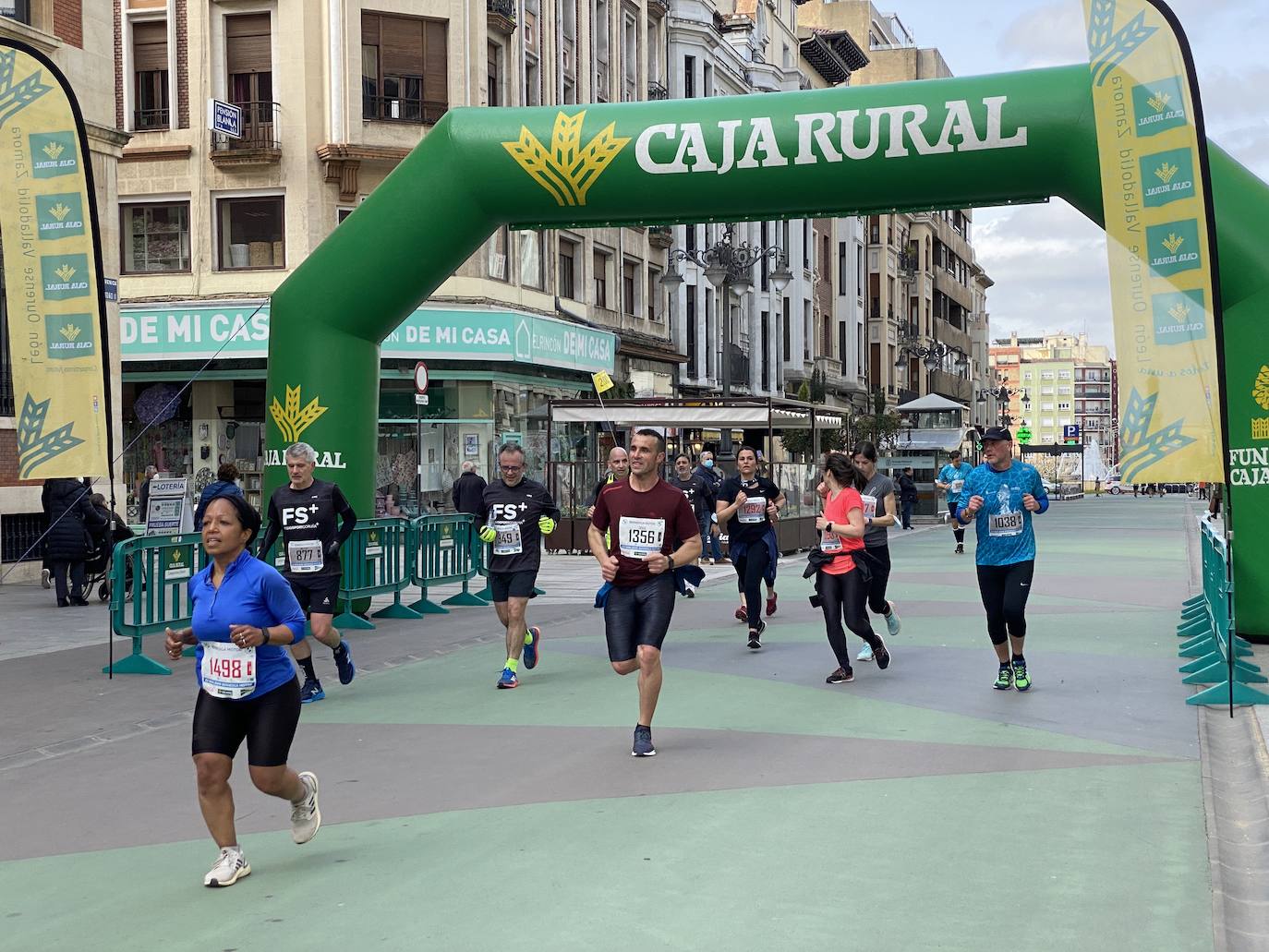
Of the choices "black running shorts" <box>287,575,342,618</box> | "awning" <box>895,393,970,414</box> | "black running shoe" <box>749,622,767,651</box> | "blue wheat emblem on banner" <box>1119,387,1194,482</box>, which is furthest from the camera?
"awning" <box>895,393,970,414</box>

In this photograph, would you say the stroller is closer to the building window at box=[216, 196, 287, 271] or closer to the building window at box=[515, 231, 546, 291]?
the building window at box=[216, 196, 287, 271]

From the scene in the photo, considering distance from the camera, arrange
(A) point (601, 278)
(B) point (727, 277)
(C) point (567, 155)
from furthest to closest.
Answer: (A) point (601, 278) < (B) point (727, 277) < (C) point (567, 155)

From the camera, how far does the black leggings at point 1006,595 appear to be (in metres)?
10.0

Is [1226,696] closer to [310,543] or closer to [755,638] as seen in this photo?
[755,638]

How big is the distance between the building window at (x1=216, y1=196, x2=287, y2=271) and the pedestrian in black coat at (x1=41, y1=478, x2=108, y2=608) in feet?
44.8

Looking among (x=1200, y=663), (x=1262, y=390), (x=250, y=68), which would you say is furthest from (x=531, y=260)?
(x=1200, y=663)

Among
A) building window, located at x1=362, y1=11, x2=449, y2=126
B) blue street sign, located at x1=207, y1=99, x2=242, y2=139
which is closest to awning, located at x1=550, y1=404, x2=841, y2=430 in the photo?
building window, located at x1=362, y1=11, x2=449, y2=126

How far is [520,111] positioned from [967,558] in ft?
47.9

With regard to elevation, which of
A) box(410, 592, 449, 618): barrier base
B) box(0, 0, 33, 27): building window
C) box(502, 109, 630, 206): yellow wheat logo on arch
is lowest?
box(410, 592, 449, 618): barrier base

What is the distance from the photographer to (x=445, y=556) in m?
17.4

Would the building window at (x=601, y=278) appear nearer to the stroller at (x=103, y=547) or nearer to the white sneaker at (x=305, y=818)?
the stroller at (x=103, y=547)

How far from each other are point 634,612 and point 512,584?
2.82 metres

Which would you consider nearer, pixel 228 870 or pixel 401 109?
pixel 228 870

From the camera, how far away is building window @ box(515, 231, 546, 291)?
3434cm
